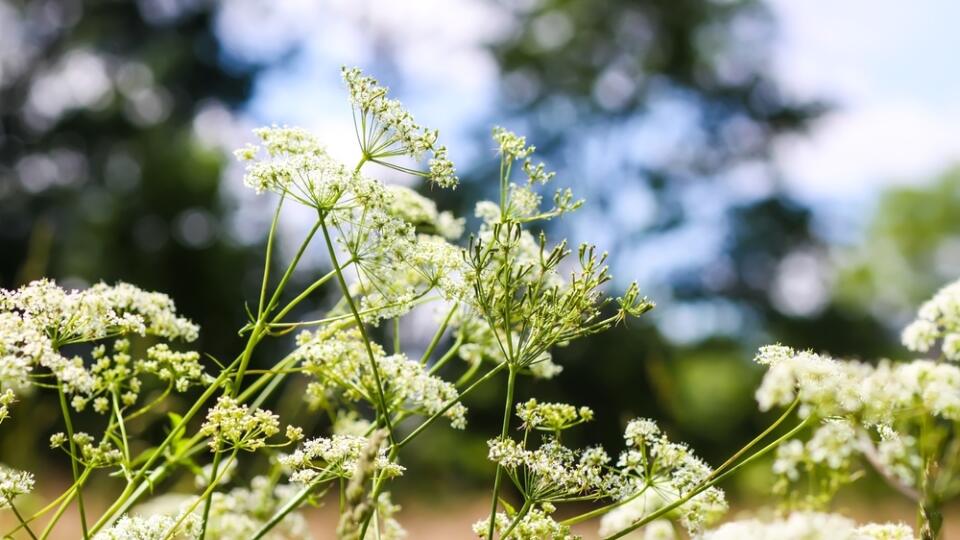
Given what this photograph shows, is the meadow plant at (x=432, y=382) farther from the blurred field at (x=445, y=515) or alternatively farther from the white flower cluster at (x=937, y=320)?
the blurred field at (x=445, y=515)

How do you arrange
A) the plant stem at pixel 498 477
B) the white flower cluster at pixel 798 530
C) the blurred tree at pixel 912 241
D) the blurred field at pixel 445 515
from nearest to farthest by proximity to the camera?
1. the white flower cluster at pixel 798 530
2. the plant stem at pixel 498 477
3. the blurred field at pixel 445 515
4. the blurred tree at pixel 912 241

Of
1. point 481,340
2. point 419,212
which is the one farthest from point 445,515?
point 419,212

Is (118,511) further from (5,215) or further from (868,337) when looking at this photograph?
(868,337)

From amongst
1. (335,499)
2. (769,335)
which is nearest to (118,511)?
(335,499)

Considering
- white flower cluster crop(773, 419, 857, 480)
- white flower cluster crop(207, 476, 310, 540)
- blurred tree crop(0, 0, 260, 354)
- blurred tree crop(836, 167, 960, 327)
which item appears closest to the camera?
white flower cluster crop(773, 419, 857, 480)

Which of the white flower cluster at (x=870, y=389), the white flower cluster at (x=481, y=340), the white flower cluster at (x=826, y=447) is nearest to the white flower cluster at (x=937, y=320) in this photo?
the white flower cluster at (x=870, y=389)

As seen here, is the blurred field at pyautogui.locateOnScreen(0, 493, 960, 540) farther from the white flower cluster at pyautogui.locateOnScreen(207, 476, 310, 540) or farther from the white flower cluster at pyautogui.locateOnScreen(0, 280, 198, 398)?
the white flower cluster at pyautogui.locateOnScreen(0, 280, 198, 398)

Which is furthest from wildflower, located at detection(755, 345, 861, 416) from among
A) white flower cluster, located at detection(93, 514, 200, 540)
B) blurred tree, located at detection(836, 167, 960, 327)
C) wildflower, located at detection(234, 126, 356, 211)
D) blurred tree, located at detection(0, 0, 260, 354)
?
blurred tree, located at detection(836, 167, 960, 327)
